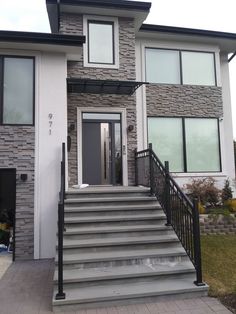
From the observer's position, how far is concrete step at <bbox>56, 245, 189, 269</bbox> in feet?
15.4

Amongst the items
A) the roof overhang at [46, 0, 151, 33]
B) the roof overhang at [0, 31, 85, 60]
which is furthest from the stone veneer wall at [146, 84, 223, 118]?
the roof overhang at [0, 31, 85, 60]

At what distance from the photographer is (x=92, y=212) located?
586 cm

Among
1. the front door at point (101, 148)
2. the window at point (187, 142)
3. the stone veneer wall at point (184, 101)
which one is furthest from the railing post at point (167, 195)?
the stone veneer wall at point (184, 101)

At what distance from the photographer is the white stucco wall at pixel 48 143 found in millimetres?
6516

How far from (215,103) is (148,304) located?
24.7ft

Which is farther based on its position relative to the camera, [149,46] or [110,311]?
[149,46]

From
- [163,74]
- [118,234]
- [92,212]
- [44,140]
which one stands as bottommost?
[118,234]

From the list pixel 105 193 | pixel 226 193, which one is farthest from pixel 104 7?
pixel 226 193

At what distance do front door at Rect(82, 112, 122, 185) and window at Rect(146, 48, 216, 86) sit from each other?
2.12 metres

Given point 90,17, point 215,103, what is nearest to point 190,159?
point 215,103

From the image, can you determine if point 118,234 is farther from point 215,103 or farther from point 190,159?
point 215,103

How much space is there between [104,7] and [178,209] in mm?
6280

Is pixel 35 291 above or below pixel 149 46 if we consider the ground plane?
below

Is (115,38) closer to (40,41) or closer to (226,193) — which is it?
(40,41)
